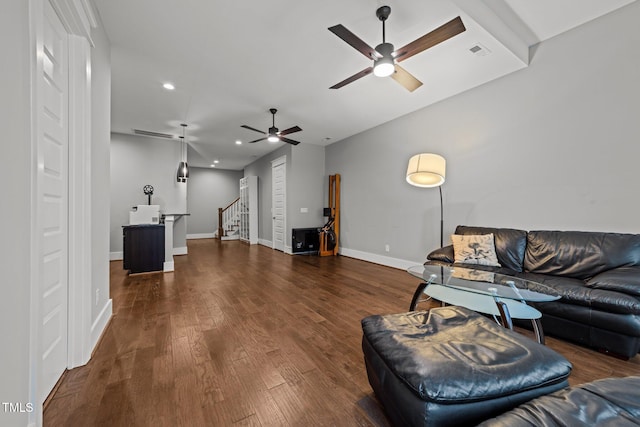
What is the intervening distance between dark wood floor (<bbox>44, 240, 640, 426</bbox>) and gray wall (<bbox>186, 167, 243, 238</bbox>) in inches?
261

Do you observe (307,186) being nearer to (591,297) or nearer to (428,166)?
(428,166)

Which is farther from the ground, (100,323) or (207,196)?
(207,196)

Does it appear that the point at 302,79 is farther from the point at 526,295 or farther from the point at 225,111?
the point at 526,295

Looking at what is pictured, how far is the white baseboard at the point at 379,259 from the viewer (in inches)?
184

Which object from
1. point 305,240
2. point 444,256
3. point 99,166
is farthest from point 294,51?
point 305,240

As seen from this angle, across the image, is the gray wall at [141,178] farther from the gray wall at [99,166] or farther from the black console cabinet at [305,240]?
the gray wall at [99,166]

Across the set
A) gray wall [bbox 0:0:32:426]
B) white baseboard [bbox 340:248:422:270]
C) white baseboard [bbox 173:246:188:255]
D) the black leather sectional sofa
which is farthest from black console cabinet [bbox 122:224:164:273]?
the black leather sectional sofa

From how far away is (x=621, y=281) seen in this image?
1.92 meters

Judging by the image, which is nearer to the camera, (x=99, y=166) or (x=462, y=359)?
(x=462, y=359)

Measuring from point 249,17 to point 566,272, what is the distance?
13.1 ft

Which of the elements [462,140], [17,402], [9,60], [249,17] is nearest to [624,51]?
[462,140]

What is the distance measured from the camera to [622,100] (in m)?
2.49

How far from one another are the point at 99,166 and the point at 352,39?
94.8 inches

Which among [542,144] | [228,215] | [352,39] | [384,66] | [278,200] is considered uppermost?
[352,39]
